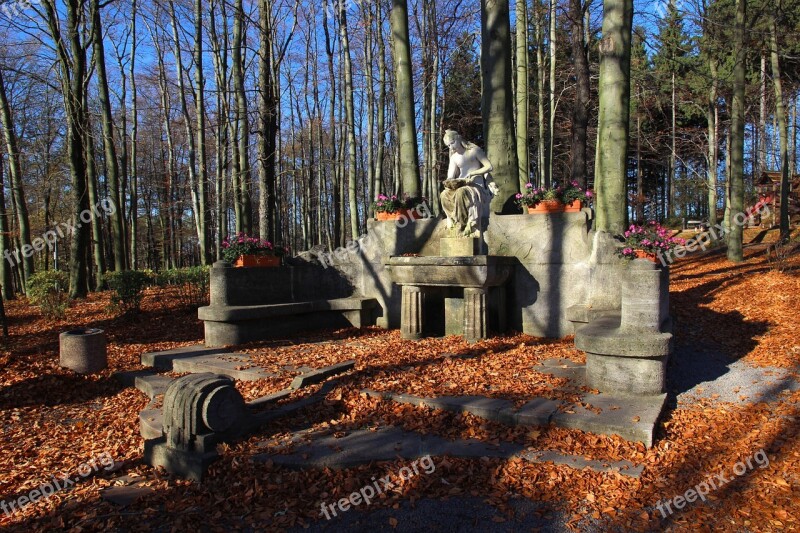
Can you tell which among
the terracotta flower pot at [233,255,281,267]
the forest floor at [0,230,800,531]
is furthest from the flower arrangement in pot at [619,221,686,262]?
the terracotta flower pot at [233,255,281,267]

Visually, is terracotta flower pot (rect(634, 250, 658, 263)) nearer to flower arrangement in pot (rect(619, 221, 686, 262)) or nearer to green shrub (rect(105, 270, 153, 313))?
flower arrangement in pot (rect(619, 221, 686, 262))

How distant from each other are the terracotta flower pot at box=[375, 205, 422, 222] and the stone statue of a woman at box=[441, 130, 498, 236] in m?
1.00

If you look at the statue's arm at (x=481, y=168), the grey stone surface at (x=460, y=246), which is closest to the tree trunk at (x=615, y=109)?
the statue's arm at (x=481, y=168)

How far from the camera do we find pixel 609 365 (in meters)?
4.73

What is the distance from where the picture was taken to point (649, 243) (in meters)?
5.39

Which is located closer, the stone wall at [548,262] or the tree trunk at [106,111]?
the stone wall at [548,262]

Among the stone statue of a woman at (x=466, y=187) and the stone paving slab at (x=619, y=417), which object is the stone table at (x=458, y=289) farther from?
the stone paving slab at (x=619, y=417)

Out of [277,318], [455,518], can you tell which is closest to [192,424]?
[455,518]

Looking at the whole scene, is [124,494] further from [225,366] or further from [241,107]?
[241,107]

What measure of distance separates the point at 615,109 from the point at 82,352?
28.2 feet

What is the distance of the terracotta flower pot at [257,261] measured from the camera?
8047 millimetres

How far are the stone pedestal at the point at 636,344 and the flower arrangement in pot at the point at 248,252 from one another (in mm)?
5323

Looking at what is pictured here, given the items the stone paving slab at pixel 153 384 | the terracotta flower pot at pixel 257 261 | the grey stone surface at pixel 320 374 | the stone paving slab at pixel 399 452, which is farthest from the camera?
the terracotta flower pot at pixel 257 261

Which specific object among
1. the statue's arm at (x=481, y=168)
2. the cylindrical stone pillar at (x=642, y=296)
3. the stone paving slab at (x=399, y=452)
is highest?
the statue's arm at (x=481, y=168)
